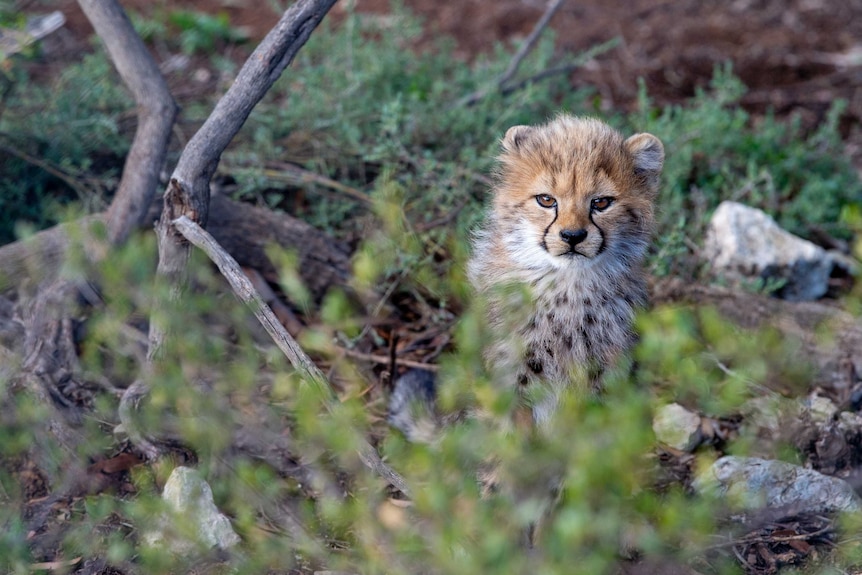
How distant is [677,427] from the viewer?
4500mm

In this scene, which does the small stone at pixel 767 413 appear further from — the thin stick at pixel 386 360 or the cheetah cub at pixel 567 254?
the thin stick at pixel 386 360

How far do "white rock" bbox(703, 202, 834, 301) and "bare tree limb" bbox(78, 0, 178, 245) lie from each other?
2.89m

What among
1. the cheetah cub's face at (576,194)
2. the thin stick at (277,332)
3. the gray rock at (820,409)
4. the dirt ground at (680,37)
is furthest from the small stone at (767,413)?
the dirt ground at (680,37)

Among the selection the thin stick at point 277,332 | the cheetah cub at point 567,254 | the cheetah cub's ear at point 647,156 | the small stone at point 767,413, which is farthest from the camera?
the small stone at point 767,413

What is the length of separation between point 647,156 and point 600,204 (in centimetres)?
36

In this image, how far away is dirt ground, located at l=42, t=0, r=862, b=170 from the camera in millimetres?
7617

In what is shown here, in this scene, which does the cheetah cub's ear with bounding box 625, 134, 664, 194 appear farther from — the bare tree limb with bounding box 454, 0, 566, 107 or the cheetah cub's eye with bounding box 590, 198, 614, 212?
the bare tree limb with bounding box 454, 0, 566, 107

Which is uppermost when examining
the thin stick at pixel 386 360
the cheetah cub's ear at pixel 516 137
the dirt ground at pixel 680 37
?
the cheetah cub's ear at pixel 516 137

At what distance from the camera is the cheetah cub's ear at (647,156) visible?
3826 mm

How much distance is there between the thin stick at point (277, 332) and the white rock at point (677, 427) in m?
1.58

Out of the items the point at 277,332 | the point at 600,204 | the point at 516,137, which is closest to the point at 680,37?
the point at 516,137

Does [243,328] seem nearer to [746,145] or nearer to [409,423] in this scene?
[409,423]

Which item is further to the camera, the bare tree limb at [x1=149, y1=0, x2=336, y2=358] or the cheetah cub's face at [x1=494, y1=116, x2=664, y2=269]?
the bare tree limb at [x1=149, y1=0, x2=336, y2=358]

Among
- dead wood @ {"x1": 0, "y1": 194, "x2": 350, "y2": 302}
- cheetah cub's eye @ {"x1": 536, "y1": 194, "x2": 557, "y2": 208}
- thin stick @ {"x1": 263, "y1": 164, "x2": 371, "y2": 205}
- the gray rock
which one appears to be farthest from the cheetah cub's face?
thin stick @ {"x1": 263, "y1": 164, "x2": 371, "y2": 205}
